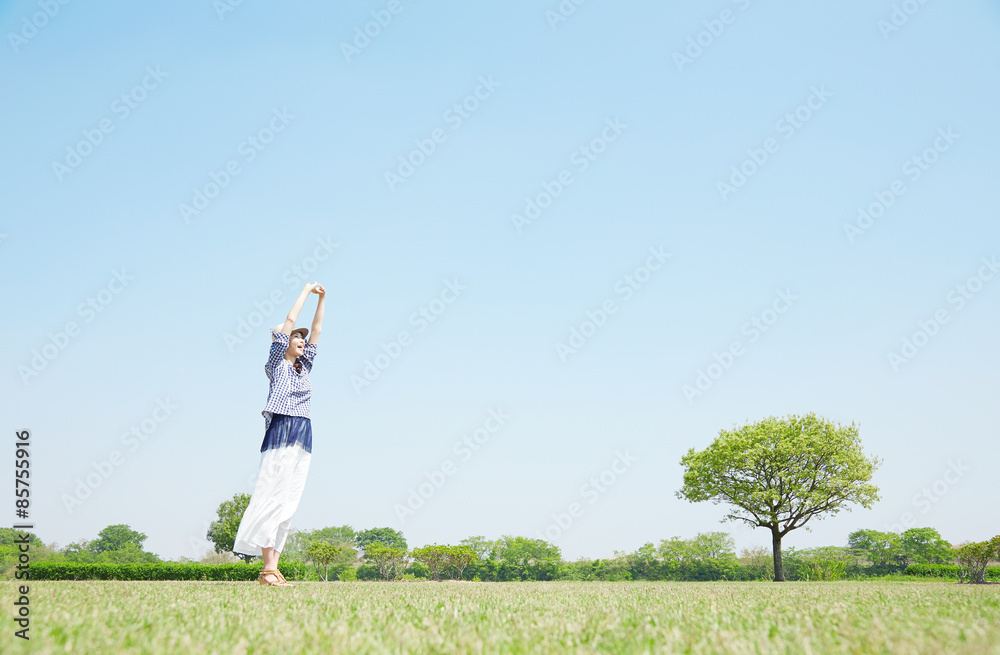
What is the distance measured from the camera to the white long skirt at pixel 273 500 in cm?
826

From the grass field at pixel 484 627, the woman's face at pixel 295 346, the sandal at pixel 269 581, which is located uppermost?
the woman's face at pixel 295 346

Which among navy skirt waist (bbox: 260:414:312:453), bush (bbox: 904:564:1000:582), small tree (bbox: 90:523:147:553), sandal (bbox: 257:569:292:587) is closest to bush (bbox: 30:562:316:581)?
sandal (bbox: 257:569:292:587)

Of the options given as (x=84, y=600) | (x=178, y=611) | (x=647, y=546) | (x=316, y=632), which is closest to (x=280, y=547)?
(x=84, y=600)

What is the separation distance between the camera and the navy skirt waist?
8.69 metres

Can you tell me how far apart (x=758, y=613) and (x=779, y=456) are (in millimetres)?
30644

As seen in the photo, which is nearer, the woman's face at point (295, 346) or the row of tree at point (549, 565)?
the woman's face at point (295, 346)

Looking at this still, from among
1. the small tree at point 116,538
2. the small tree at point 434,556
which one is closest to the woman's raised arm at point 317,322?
the small tree at point 434,556

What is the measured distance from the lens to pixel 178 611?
4.85 m

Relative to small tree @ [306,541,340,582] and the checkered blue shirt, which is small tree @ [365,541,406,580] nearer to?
small tree @ [306,541,340,582]

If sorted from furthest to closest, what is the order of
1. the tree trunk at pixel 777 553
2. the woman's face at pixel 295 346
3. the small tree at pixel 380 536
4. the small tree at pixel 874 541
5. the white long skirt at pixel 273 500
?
the small tree at pixel 380 536
the small tree at pixel 874 541
the tree trunk at pixel 777 553
the woman's face at pixel 295 346
the white long skirt at pixel 273 500

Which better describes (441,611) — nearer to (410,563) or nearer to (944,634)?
(944,634)

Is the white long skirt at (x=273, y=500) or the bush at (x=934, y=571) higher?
the white long skirt at (x=273, y=500)

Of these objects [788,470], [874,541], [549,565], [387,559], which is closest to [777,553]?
[788,470]

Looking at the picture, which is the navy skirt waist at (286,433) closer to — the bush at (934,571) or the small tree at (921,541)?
the bush at (934,571)
